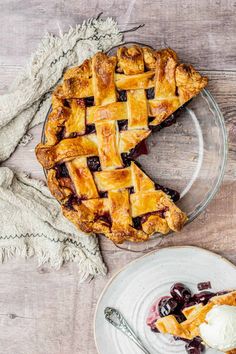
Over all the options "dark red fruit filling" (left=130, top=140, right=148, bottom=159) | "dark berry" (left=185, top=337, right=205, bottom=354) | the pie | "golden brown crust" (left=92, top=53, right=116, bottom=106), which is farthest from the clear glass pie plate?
"dark berry" (left=185, top=337, right=205, bottom=354)

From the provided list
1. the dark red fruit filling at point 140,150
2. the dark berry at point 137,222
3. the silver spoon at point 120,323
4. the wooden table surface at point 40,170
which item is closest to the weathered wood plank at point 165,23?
the wooden table surface at point 40,170

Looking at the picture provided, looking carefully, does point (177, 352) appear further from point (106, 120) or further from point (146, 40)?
point (146, 40)

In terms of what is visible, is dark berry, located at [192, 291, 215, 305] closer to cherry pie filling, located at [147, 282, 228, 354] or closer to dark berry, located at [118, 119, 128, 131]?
cherry pie filling, located at [147, 282, 228, 354]

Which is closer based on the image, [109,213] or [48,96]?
[109,213]

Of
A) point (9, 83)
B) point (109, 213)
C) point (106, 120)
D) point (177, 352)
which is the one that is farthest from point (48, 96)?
point (177, 352)

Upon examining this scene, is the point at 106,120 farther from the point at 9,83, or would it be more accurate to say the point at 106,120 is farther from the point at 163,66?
the point at 9,83

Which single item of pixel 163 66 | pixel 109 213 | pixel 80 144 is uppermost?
pixel 163 66

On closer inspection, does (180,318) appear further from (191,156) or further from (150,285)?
(191,156)

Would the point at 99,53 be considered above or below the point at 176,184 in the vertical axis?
above
